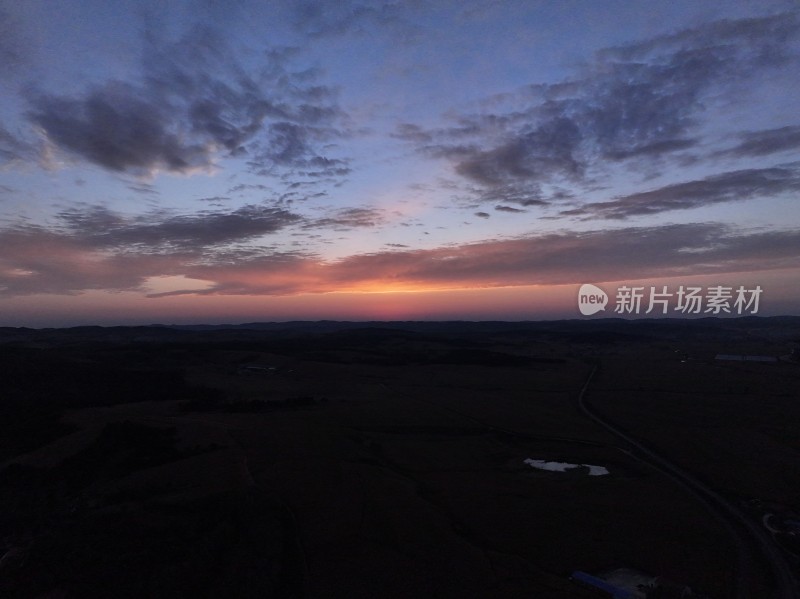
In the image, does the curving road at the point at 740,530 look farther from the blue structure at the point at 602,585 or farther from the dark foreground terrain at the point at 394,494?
the blue structure at the point at 602,585

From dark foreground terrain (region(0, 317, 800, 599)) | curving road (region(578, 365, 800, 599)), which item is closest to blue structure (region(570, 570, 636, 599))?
dark foreground terrain (region(0, 317, 800, 599))

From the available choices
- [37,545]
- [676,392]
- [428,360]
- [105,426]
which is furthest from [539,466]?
[428,360]

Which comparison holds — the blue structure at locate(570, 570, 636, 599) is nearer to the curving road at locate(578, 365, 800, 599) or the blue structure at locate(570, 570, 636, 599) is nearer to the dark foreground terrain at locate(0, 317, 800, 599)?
the dark foreground terrain at locate(0, 317, 800, 599)

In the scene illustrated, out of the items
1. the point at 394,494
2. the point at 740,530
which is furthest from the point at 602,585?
the point at 394,494

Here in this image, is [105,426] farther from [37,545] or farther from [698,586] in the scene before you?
[698,586]

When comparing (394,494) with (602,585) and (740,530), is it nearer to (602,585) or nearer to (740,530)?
(602,585)

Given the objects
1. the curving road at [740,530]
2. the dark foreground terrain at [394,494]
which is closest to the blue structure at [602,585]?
the dark foreground terrain at [394,494]
